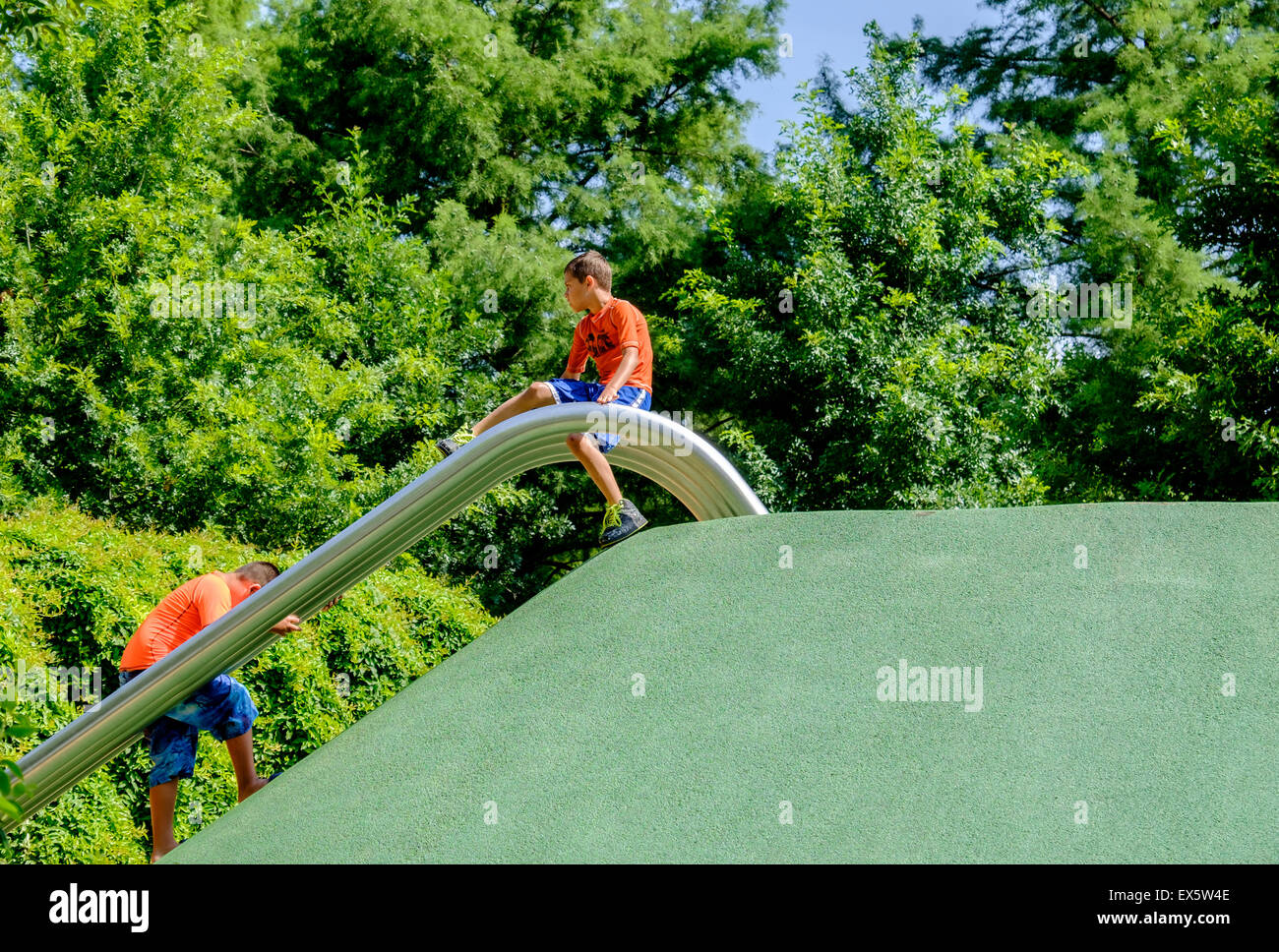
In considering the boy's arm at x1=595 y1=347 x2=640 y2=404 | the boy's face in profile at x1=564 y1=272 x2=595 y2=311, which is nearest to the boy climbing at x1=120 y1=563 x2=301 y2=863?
the boy's arm at x1=595 y1=347 x2=640 y2=404

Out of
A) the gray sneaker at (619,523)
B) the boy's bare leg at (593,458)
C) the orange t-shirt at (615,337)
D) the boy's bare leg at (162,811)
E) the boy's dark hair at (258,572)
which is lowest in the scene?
the boy's bare leg at (162,811)

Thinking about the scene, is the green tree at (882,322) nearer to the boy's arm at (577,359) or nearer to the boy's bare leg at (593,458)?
the boy's arm at (577,359)

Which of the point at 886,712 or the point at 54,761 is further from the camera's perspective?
the point at 54,761

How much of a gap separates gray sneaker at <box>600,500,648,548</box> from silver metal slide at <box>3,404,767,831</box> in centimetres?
33

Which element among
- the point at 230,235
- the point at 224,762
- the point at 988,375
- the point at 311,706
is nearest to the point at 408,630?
the point at 311,706

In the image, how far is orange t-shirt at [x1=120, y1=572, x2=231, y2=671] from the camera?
5.63m

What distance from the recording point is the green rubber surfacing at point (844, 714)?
13.2ft

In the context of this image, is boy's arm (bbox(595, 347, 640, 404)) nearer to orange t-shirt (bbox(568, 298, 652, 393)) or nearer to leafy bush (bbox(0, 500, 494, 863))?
orange t-shirt (bbox(568, 298, 652, 393))

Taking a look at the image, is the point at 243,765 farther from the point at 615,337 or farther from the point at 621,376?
the point at 615,337

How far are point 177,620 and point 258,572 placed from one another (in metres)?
0.46

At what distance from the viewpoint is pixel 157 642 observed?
5656 mm

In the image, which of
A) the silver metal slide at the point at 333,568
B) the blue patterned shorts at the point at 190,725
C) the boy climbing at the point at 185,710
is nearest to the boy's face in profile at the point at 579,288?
the silver metal slide at the point at 333,568

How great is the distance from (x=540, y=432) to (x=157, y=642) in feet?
7.35
